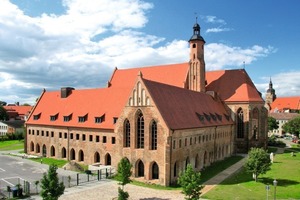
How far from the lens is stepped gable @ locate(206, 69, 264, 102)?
7038 cm

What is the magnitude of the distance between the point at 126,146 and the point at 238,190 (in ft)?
55.6

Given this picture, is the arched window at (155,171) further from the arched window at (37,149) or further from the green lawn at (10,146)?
the green lawn at (10,146)

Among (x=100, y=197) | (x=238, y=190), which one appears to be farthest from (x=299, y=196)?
(x=100, y=197)

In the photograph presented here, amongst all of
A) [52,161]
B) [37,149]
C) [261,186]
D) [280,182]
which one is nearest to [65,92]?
[37,149]

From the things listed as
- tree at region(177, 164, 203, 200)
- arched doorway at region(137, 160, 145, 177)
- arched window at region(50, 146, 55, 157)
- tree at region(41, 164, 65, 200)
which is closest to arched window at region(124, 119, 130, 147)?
arched doorway at region(137, 160, 145, 177)

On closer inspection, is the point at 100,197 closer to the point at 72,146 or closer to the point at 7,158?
the point at 72,146

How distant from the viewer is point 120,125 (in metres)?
44.5

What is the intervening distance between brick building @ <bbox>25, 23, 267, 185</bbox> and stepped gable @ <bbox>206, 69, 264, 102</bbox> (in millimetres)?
234

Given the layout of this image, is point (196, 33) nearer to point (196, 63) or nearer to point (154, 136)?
point (196, 63)

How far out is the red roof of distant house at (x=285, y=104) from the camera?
15362cm

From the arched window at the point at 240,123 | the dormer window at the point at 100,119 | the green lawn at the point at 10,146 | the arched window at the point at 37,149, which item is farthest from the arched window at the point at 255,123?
the green lawn at the point at 10,146

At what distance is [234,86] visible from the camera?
72.2 m

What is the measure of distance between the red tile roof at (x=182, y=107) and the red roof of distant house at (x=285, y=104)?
10857 cm

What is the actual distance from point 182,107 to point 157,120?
7.74m
